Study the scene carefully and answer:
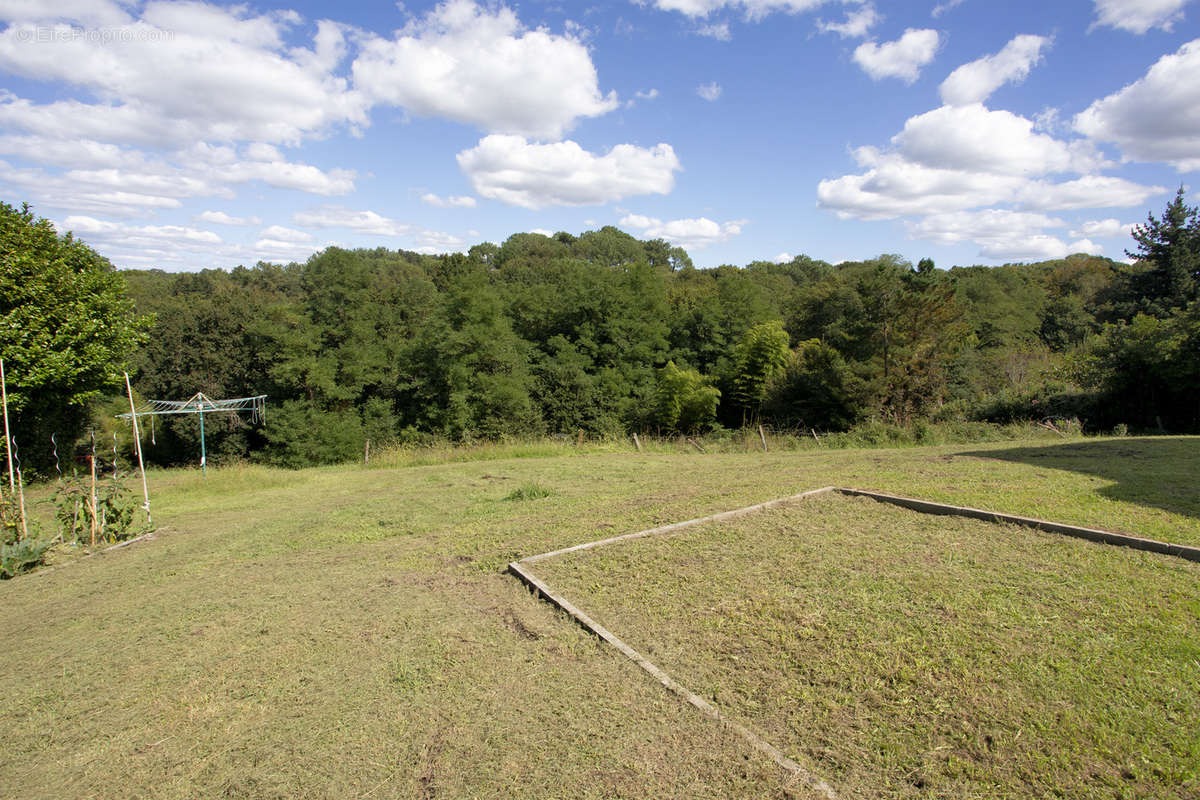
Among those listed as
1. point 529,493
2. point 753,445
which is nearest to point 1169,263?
point 753,445

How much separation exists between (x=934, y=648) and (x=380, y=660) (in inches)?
136

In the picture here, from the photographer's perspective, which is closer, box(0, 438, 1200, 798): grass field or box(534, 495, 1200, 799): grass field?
box(534, 495, 1200, 799): grass field

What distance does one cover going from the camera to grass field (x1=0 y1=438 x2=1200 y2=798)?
9.18ft

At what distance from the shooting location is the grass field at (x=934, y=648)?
2574 mm

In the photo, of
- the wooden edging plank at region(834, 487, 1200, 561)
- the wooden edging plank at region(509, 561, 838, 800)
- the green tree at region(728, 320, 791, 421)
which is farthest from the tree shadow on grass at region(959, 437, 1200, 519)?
the green tree at region(728, 320, 791, 421)

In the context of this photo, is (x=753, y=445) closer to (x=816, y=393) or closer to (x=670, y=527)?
(x=670, y=527)

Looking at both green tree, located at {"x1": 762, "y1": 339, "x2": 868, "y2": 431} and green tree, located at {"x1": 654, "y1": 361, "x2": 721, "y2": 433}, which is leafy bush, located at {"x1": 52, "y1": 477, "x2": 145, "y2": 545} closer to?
green tree, located at {"x1": 762, "y1": 339, "x2": 868, "y2": 431}

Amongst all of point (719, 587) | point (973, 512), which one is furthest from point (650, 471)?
point (719, 587)

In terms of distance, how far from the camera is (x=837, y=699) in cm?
309

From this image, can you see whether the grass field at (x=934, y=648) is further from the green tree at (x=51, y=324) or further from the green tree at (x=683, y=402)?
the green tree at (x=683, y=402)

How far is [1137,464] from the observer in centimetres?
822

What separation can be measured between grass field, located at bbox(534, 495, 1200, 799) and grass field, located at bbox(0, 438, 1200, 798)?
28 cm

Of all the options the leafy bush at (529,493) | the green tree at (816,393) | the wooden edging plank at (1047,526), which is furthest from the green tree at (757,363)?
the wooden edging plank at (1047,526)

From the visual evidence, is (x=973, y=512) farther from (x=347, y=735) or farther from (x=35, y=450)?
(x=35, y=450)
